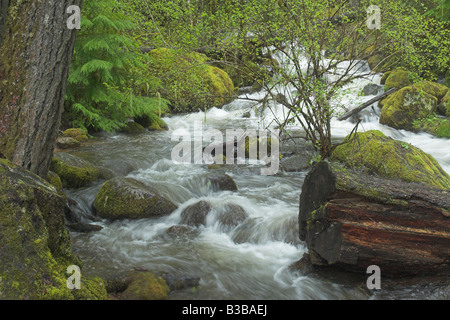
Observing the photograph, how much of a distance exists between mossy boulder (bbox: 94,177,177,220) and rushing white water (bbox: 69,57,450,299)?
0.53ft

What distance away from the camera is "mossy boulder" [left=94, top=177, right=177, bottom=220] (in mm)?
6551

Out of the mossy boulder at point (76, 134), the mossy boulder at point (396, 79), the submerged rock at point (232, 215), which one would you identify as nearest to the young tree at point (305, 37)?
the submerged rock at point (232, 215)

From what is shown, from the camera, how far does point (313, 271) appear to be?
4.59 metres

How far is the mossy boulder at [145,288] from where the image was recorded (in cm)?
360

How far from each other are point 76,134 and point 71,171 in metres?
4.43

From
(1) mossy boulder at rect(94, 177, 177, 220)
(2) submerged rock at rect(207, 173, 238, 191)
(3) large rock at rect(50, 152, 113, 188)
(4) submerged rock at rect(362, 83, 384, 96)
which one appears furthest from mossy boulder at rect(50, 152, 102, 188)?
(4) submerged rock at rect(362, 83, 384, 96)

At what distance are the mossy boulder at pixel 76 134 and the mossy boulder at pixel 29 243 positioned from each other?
9.10m

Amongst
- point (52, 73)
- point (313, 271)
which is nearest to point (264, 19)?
point (52, 73)

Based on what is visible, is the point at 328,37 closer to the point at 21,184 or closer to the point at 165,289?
the point at 165,289

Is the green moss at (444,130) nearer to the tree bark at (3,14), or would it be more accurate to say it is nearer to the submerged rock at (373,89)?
the submerged rock at (373,89)

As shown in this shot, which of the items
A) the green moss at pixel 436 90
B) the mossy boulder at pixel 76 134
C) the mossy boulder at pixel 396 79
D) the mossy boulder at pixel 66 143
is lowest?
the mossy boulder at pixel 66 143

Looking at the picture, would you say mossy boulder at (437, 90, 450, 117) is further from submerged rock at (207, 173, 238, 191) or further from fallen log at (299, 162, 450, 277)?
fallen log at (299, 162, 450, 277)

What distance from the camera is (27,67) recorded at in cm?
384
